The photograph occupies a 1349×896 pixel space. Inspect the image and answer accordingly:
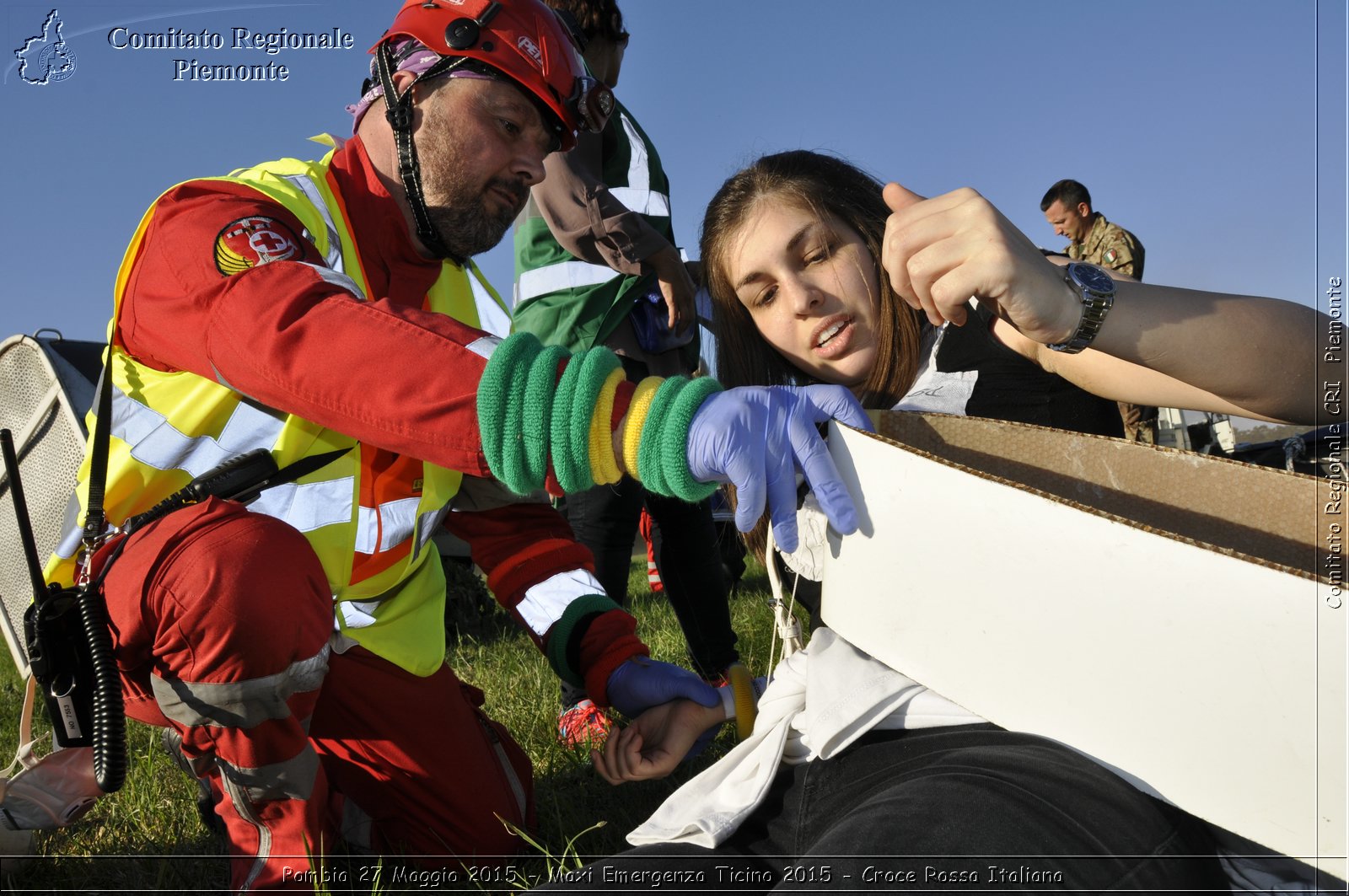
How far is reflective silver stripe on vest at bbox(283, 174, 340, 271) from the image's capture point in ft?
6.70

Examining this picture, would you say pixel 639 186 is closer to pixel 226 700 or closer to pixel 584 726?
pixel 584 726

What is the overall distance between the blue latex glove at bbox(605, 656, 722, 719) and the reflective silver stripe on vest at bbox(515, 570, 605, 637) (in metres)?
0.25

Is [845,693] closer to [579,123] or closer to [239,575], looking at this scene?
[239,575]

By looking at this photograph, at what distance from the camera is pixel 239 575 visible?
1750mm

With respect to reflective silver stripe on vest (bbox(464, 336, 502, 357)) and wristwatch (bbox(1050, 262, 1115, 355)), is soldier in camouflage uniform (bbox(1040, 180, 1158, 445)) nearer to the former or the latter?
wristwatch (bbox(1050, 262, 1115, 355))

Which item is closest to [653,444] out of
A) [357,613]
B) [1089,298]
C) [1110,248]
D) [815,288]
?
[1089,298]

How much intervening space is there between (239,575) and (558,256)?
6.50ft

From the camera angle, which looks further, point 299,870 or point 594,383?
point 299,870

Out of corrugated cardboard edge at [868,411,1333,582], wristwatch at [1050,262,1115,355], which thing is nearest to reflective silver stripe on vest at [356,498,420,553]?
corrugated cardboard edge at [868,411,1333,582]

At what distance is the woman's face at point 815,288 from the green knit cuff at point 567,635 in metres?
0.81

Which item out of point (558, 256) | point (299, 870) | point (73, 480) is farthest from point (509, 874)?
point (558, 256)

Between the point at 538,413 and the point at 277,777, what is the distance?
1113 millimetres

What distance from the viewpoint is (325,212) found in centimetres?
209

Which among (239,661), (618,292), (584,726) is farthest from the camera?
(618,292)
